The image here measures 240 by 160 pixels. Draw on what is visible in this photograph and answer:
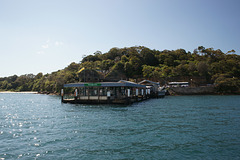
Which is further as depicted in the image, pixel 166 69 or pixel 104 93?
pixel 166 69

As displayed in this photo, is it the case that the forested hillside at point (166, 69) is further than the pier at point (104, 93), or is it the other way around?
the forested hillside at point (166, 69)

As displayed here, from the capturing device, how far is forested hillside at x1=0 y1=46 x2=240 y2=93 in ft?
289

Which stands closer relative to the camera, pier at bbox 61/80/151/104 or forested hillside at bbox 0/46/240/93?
pier at bbox 61/80/151/104

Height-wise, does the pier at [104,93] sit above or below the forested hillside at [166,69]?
below

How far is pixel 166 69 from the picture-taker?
4048 inches

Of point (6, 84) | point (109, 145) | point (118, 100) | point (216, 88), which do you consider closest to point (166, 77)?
point (216, 88)

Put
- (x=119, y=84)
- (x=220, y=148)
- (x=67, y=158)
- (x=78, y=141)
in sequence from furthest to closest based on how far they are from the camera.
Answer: (x=119, y=84) < (x=78, y=141) < (x=220, y=148) < (x=67, y=158)

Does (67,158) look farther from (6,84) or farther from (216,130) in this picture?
(6,84)

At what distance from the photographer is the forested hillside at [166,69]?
289 ft

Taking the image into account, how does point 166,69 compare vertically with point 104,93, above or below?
above

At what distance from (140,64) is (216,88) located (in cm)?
5086

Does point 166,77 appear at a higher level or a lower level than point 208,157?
higher

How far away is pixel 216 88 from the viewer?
83062 mm

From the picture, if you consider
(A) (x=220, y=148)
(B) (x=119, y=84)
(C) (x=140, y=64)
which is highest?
(C) (x=140, y=64)
